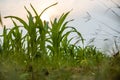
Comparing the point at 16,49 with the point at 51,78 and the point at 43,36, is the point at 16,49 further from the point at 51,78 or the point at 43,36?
the point at 51,78

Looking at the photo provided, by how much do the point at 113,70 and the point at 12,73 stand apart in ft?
1.21

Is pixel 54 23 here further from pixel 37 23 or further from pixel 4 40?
pixel 4 40

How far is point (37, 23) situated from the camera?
3256 millimetres

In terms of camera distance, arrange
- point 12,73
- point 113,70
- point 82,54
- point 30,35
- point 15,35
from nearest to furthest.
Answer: point 12,73
point 113,70
point 30,35
point 15,35
point 82,54

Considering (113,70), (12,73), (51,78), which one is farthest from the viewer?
(51,78)

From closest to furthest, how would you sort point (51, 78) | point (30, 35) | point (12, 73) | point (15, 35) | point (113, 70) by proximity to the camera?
point (12, 73) → point (113, 70) → point (51, 78) → point (30, 35) → point (15, 35)

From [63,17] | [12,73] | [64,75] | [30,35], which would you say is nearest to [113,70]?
[64,75]

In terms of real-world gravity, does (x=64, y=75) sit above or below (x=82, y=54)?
below

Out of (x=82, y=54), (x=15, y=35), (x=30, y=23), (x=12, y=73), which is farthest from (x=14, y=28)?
(x=12, y=73)

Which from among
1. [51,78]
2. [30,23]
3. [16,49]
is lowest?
[51,78]

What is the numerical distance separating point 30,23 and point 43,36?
199mm

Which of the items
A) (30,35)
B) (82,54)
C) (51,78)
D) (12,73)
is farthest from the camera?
(82,54)

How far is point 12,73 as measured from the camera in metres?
0.71

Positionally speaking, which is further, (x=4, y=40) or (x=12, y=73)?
(x=4, y=40)
